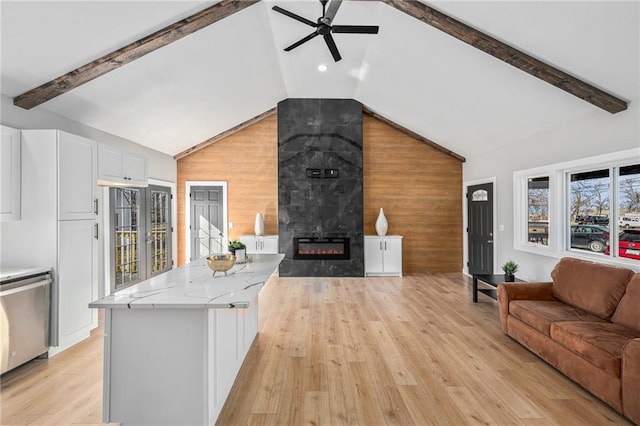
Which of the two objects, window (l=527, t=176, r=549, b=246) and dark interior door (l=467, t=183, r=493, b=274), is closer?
window (l=527, t=176, r=549, b=246)

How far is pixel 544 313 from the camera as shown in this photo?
3105 millimetres

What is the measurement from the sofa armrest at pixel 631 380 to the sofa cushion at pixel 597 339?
10 centimetres

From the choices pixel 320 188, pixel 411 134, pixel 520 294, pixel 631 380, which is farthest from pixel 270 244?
pixel 631 380

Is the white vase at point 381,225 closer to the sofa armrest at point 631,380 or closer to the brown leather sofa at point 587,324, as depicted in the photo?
the brown leather sofa at point 587,324

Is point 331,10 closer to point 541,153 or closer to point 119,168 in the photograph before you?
point 119,168

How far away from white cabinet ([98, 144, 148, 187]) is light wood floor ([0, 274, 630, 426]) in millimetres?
1815

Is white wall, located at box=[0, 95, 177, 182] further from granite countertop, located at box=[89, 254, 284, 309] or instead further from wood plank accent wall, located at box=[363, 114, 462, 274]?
wood plank accent wall, located at box=[363, 114, 462, 274]

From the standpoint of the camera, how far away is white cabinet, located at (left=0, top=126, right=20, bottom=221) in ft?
9.80

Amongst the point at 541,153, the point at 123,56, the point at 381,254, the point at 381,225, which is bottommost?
the point at 381,254

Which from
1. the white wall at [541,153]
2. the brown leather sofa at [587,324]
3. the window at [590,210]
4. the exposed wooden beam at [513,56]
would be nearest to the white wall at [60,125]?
the exposed wooden beam at [513,56]

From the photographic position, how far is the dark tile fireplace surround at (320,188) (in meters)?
6.82

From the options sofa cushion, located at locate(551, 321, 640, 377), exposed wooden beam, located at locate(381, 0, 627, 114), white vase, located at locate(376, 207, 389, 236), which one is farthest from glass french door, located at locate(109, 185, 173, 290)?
sofa cushion, located at locate(551, 321, 640, 377)

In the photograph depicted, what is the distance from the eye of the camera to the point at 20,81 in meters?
3.21

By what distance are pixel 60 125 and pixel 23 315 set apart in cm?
226
